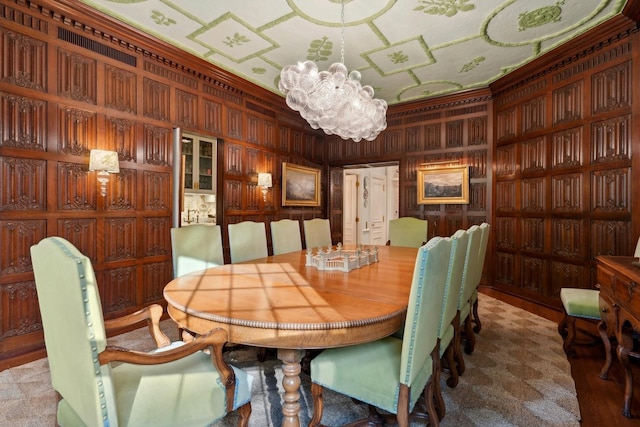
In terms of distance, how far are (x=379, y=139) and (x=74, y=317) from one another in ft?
18.3

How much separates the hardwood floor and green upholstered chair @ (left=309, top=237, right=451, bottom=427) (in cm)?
117

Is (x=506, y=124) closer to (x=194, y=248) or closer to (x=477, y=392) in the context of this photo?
(x=477, y=392)

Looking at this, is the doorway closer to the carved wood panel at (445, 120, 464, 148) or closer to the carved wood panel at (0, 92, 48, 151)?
the carved wood panel at (445, 120, 464, 148)

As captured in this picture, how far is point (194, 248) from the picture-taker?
2715 mm

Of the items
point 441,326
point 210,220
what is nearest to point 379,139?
point 210,220

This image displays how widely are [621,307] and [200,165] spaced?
4491 millimetres

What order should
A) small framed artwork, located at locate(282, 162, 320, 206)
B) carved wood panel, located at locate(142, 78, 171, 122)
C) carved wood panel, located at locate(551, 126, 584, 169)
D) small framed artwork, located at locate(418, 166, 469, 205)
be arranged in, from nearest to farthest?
carved wood panel, located at locate(142, 78, 171, 122), carved wood panel, located at locate(551, 126, 584, 169), small framed artwork, located at locate(418, 166, 469, 205), small framed artwork, located at locate(282, 162, 320, 206)

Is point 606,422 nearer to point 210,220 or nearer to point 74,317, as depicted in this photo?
point 74,317

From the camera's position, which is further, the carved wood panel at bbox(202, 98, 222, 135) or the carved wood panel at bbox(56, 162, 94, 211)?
the carved wood panel at bbox(202, 98, 222, 135)

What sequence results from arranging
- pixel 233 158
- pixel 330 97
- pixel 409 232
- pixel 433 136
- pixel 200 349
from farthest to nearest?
pixel 433 136, pixel 409 232, pixel 233 158, pixel 330 97, pixel 200 349

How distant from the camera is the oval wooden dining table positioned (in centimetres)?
138

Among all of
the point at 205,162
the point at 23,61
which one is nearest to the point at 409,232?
the point at 205,162

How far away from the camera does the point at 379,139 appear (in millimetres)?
5996

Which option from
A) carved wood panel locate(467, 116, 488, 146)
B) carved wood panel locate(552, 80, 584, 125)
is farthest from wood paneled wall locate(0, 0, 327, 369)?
carved wood panel locate(552, 80, 584, 125)
